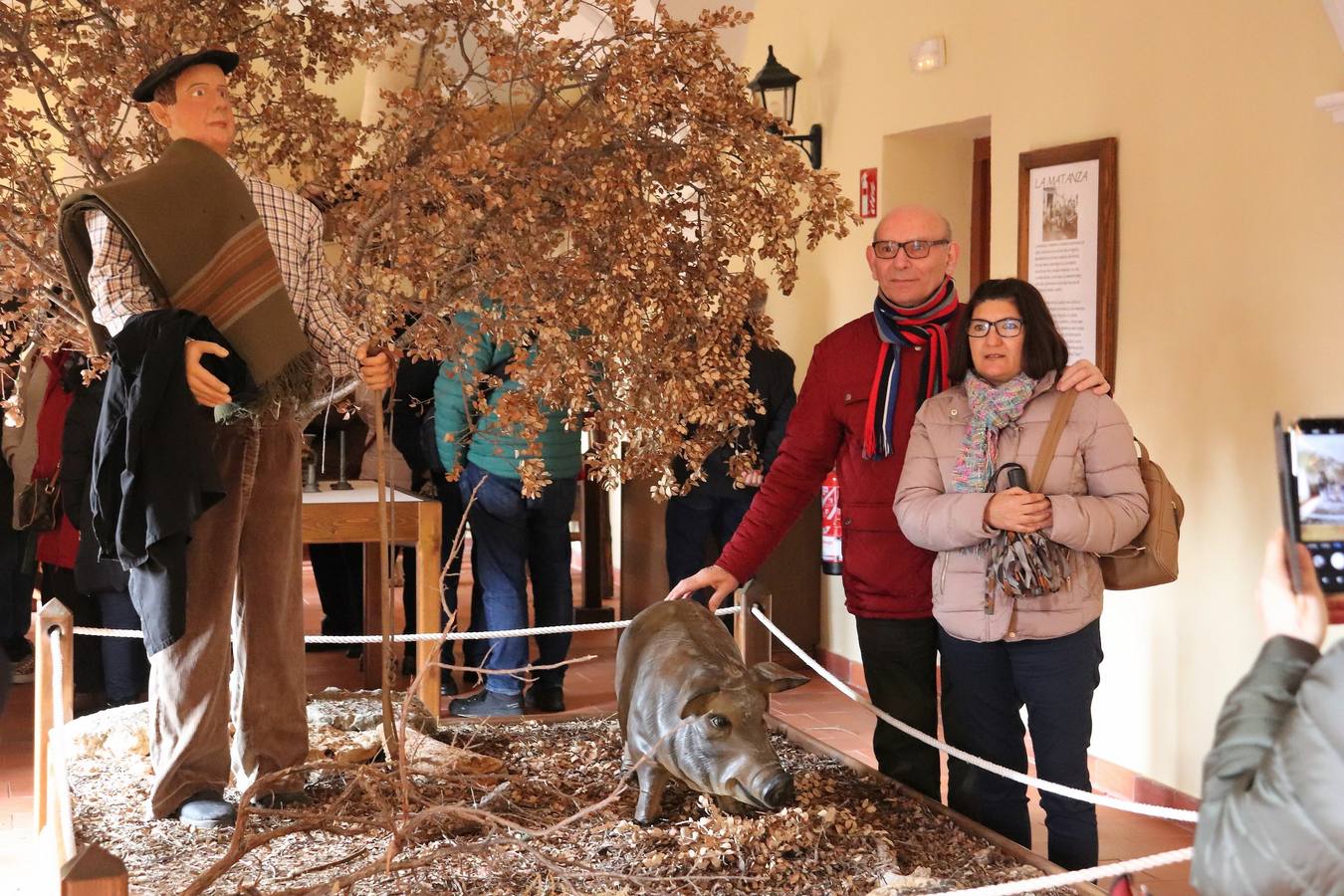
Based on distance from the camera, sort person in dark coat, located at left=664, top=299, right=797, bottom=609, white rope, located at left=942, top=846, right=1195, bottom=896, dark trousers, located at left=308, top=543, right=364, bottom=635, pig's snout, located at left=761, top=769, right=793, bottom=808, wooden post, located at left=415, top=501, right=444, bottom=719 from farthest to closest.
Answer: dark trousers, located at left=308, top=543, right=364, bottom=635
person in dark coat, located at left=664, top=299, right=797, bottom=609
wooden post, located at left=415, top=501, right=444, bottom=719
pig's snout, located at left=761, top=769, right=793, bottom=808
white rope, located at left=942, top=846, right=1195, bottom=896

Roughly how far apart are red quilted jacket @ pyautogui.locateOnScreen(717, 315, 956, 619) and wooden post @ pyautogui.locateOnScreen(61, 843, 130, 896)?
1.78 metres

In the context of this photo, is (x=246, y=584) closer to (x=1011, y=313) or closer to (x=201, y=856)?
(x=201, y=856)

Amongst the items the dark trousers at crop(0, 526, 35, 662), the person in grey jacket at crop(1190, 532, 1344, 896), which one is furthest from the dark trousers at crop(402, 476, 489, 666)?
the person in grey jacket at crop(1190, 532, 1344, 896)

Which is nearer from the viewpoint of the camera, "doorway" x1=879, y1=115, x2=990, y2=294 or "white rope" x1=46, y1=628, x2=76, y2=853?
"white rope" x1=46, y1=628, x2=76, y2=853

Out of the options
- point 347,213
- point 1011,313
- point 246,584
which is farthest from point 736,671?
point 347,213

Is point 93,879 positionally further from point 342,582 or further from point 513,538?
point 342,582

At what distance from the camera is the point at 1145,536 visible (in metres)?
2.97

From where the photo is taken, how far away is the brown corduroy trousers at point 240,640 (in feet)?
10.4

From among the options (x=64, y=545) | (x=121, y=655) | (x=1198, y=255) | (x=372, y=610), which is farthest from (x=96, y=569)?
(x=1198, y=255)

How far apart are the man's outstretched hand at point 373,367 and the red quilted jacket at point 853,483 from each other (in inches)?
35.4

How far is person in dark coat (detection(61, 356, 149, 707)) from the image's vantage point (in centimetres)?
506

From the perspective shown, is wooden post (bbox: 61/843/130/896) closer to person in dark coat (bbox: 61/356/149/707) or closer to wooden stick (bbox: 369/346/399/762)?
wooden stick (bbox: 369/346/399/762)

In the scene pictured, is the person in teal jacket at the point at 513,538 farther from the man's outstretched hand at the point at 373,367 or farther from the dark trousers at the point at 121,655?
the man's outstretched hand at the point at 373,367

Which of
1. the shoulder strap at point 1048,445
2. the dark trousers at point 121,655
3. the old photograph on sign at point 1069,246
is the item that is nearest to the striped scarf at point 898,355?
the shoulder strap at point 1048,445
